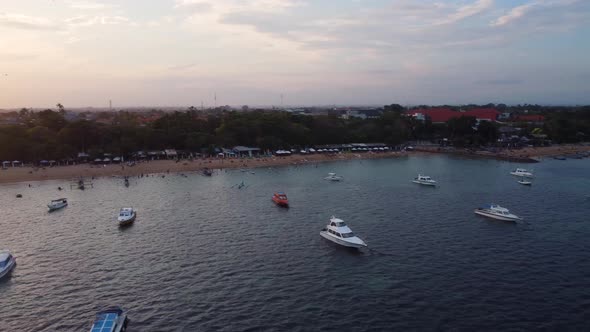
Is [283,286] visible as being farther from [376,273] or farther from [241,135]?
[241,135]

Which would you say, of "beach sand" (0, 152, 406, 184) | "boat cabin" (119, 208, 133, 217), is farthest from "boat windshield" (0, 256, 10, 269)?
"beach sand" (0, 152, 406, 184)

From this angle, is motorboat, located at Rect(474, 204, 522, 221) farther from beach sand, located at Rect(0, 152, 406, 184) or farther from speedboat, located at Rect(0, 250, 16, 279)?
beach sand, located at Rect(0, 152, 406, 184)

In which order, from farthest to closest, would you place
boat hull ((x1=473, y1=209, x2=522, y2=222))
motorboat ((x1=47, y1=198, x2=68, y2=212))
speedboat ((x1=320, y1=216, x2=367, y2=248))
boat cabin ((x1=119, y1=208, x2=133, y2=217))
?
motorboat ((x1=47, y1=198, x2=68, y2=212)) → boat hull ((x1=473, y1=209, x2=522, y2=222)) → boat cabin ((x1=119, y1=208, x2=133, y2=217)) → speedboat ((x1=320, y1=216, x2=367, y2=248))

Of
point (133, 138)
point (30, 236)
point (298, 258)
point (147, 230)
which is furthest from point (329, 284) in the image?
point (133, 138)

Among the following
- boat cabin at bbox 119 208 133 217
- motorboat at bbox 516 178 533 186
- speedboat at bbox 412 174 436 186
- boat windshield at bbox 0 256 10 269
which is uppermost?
speedboat at bbox 412 174 436 186

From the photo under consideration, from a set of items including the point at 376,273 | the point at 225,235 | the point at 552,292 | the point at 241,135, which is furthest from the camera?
the point at 241,135

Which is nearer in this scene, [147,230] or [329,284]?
[329,284]

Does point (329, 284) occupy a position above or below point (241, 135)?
below
